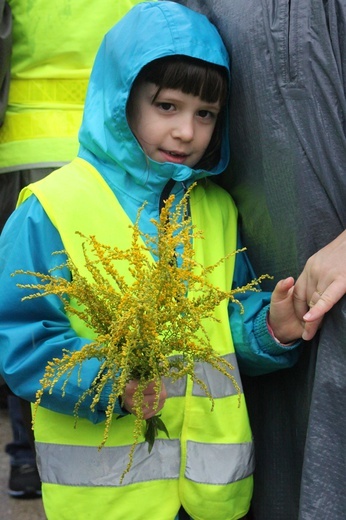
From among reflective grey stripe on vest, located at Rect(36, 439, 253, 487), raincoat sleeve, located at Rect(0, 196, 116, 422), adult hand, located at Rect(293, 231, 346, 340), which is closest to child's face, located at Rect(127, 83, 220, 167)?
raincoat sleeve, located at Rect(0, 196, 116, 422)

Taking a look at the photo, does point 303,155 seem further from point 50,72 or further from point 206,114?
point 50,72

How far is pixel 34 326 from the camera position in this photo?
2.54 m

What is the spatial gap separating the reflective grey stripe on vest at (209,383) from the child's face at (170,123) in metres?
0.58

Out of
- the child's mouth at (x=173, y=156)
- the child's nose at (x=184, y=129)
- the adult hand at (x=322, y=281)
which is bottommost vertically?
the adult hand at (x=322, y=281)

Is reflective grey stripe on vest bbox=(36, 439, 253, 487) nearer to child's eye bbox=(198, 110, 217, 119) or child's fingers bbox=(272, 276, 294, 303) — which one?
child's fingers bbox=(272, 276, 294, 303)

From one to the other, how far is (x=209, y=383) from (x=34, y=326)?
0.51 metres

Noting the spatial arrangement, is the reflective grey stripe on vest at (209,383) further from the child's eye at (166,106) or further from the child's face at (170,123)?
the child's eye at (166,106)

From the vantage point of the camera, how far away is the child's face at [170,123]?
2.74m

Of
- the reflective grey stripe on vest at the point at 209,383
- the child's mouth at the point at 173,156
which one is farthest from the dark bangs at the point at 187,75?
the reflective grey stripe on vest at the point at 209,383

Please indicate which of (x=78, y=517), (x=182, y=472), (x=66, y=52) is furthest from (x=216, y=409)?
(x=66, y=52)

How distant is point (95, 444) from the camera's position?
8.64 ft

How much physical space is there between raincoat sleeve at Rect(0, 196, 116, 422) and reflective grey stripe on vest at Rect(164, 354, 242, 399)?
8.6 inches

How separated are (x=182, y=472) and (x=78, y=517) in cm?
30

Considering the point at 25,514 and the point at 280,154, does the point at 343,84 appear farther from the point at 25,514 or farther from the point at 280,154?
the point at 25,514
